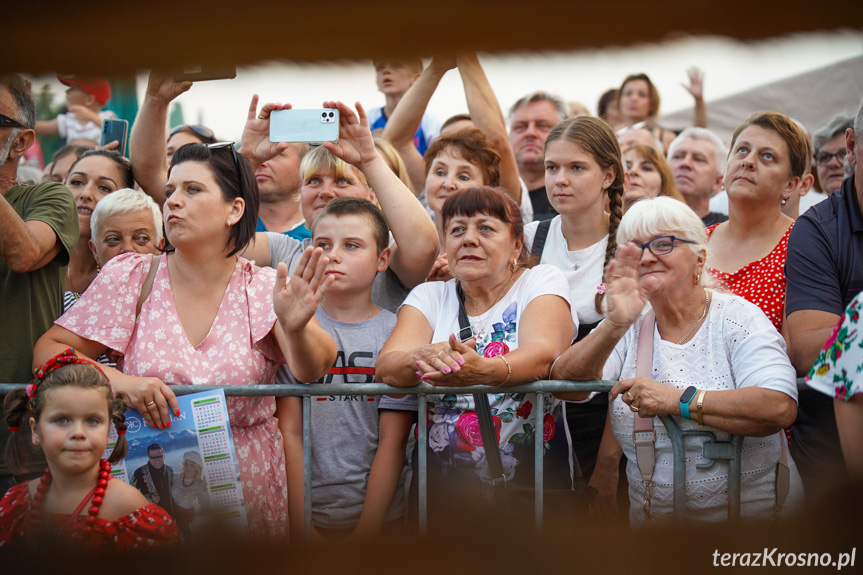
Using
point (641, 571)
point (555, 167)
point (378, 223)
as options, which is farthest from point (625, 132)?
point (641, 571)

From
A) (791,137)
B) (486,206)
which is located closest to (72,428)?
(486,206)

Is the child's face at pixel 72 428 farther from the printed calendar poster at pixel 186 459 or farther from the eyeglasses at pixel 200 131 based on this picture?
the eyeglasses at pixel 200 131

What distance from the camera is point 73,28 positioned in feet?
1.26

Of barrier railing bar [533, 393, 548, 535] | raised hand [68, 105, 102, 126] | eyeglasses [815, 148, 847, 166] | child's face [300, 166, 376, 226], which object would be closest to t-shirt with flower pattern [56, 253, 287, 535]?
barrier railing bar [533, 393, 548, 535]

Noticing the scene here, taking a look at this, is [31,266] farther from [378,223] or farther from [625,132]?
[625,132]

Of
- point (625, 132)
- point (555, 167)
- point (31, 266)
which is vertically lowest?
point (31, 266)

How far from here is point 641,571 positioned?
0.51 m

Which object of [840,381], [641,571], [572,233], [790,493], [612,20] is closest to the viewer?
[612,20]

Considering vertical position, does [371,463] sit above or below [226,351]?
below

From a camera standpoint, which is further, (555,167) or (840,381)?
(555,167)

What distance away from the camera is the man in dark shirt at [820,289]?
108 inches

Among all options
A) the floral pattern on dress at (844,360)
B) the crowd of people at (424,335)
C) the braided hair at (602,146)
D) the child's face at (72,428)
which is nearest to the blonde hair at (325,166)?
the crowd of people at (424,335)

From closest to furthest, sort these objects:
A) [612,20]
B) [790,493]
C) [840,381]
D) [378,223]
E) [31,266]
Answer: [612,20] < [840,381] < [790,493] < [31,266] < [378,223]

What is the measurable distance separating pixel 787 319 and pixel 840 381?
991 millimetres
